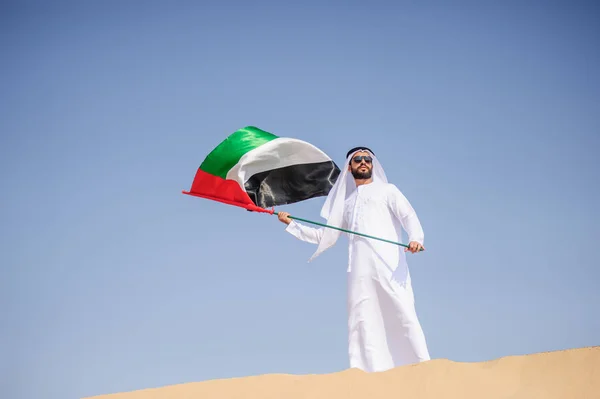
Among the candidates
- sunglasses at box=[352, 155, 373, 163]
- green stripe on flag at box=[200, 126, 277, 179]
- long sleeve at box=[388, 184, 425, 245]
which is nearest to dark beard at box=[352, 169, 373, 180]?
sunglasses at box=[352, 155, 373, 163]

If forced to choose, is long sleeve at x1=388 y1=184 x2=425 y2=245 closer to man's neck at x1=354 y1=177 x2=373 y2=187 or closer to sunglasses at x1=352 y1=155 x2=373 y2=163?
man's neck at x1=354 y1=177 x2=373 y2=187

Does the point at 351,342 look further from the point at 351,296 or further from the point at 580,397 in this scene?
the point at 580,397

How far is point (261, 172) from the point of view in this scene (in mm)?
8359

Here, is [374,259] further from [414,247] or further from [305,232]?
[305,232]

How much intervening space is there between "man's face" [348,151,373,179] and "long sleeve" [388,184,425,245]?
0.99ft

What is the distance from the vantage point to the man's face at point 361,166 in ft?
24.1

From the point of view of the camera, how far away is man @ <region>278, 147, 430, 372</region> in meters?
6.70

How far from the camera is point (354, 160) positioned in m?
7.41

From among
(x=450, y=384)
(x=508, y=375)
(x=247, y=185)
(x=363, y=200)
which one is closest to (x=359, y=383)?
(x=450, y=384)

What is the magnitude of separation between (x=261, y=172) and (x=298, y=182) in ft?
1.64

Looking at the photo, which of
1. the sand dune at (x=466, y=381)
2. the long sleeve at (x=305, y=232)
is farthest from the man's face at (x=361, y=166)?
the sand dune at (x=466, y=381)

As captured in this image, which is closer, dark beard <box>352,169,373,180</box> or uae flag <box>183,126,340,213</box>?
dark beard <box>352,169,373,180</box>

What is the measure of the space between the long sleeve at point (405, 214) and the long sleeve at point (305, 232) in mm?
838

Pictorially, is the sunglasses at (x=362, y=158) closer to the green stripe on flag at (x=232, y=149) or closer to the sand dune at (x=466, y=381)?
the green stripe on flag at (x=232, y=149)
